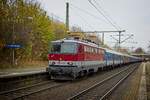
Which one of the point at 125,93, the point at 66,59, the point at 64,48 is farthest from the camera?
the point at 64,48

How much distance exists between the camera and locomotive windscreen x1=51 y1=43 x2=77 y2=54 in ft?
76.6

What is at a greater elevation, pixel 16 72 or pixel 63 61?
pixel 63 61

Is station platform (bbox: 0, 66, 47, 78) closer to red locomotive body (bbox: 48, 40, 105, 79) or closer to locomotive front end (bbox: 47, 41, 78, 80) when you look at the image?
locomotive front end (bbox: 47, 41, 78, 80)

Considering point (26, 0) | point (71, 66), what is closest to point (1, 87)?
point (71, 66)

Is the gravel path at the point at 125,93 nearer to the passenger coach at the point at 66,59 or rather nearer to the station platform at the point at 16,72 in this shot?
the passenger coach at the point at 66,59

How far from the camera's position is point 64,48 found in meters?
23.6

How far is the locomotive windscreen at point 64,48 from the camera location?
919 inches

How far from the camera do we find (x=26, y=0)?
176 feet

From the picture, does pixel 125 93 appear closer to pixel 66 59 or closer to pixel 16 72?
pixel 66 59

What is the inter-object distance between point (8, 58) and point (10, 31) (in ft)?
12.7

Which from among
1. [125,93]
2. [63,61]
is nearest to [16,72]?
[63,61]

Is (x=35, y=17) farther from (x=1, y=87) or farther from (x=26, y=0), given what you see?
(x=1, y=87)

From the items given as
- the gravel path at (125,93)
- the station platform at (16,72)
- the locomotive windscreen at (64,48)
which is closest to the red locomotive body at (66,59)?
the locomotive windscreen at (64,48)

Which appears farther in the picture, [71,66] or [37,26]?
[37,26]
